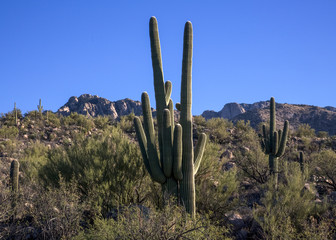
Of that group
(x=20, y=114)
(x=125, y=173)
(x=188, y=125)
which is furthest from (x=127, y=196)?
(x=20, y=114)

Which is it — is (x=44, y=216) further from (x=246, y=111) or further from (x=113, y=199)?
(x=246, y=111)

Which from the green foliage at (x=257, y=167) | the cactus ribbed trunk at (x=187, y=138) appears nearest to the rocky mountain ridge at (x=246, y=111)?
the green foliage at (x=257, y=167)

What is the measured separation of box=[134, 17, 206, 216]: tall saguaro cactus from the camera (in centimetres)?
859

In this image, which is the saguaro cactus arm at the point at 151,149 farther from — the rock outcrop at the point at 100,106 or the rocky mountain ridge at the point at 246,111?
the rock outcrop at the point at 100,106

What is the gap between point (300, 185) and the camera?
1139 centimetres

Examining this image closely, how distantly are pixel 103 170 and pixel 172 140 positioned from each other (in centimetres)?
268

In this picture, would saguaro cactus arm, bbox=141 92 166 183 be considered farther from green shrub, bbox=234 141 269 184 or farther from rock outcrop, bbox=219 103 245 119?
rock outcrop, bbox=219 103 245 119

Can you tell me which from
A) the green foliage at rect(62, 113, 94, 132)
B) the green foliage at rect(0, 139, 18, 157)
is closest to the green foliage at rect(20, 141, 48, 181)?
the green foliage at rect(0, 139, 18, 157)

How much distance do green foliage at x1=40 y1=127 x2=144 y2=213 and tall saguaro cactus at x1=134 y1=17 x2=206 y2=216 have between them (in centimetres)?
146

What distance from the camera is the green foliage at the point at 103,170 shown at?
9.77 meters

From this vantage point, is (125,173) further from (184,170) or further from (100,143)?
(184,170)

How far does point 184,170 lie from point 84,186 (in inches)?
139

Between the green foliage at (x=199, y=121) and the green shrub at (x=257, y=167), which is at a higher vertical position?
the green foliage at (x=199, y=121)

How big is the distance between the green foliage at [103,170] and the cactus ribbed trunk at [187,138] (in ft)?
6.87
